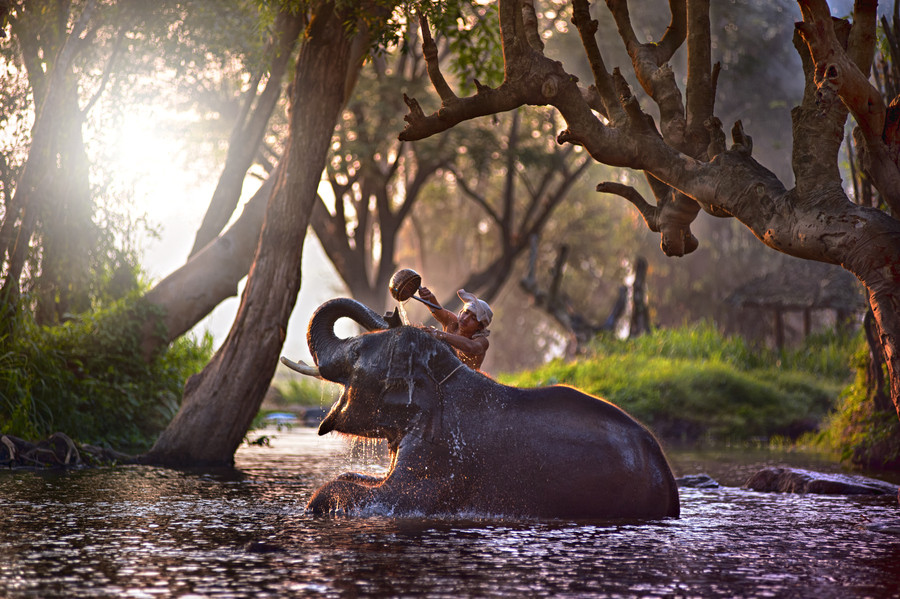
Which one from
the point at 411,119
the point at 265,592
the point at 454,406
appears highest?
the point at 411,119

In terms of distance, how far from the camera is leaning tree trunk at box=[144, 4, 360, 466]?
1165cm

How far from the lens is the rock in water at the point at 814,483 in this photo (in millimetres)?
9734

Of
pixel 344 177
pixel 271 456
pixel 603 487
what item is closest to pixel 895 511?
pixel 603 487

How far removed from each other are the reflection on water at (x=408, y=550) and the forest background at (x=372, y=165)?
5.39 m

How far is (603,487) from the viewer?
7.54 m

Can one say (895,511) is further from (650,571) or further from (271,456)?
(271,456)

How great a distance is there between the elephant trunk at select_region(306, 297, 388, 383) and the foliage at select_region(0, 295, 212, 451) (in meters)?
4.56

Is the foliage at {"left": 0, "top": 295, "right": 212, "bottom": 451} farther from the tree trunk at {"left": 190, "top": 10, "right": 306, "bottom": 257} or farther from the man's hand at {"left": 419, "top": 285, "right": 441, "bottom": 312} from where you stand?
the man's hand at {"left": 419, "top": 285, "right": 441, "bottom": 312}

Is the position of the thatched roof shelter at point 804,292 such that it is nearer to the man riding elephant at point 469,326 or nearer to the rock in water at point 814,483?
the rock in water at point 814,483

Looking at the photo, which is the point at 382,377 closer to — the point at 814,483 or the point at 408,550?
the point at 408,550

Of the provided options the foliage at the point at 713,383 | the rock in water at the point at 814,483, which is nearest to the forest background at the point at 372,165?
the foliage at the point at 713,383

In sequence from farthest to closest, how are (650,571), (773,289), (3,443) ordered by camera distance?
(773,289), (3,443), (650,571)

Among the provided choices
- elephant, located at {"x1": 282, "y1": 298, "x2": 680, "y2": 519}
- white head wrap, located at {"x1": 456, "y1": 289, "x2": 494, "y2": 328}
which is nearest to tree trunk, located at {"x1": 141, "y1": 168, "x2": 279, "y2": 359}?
white head wrap, located at {"x1": 456, "y1": 289, "x2": 494, "y2": 328}

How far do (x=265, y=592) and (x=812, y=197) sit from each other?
487 cm
